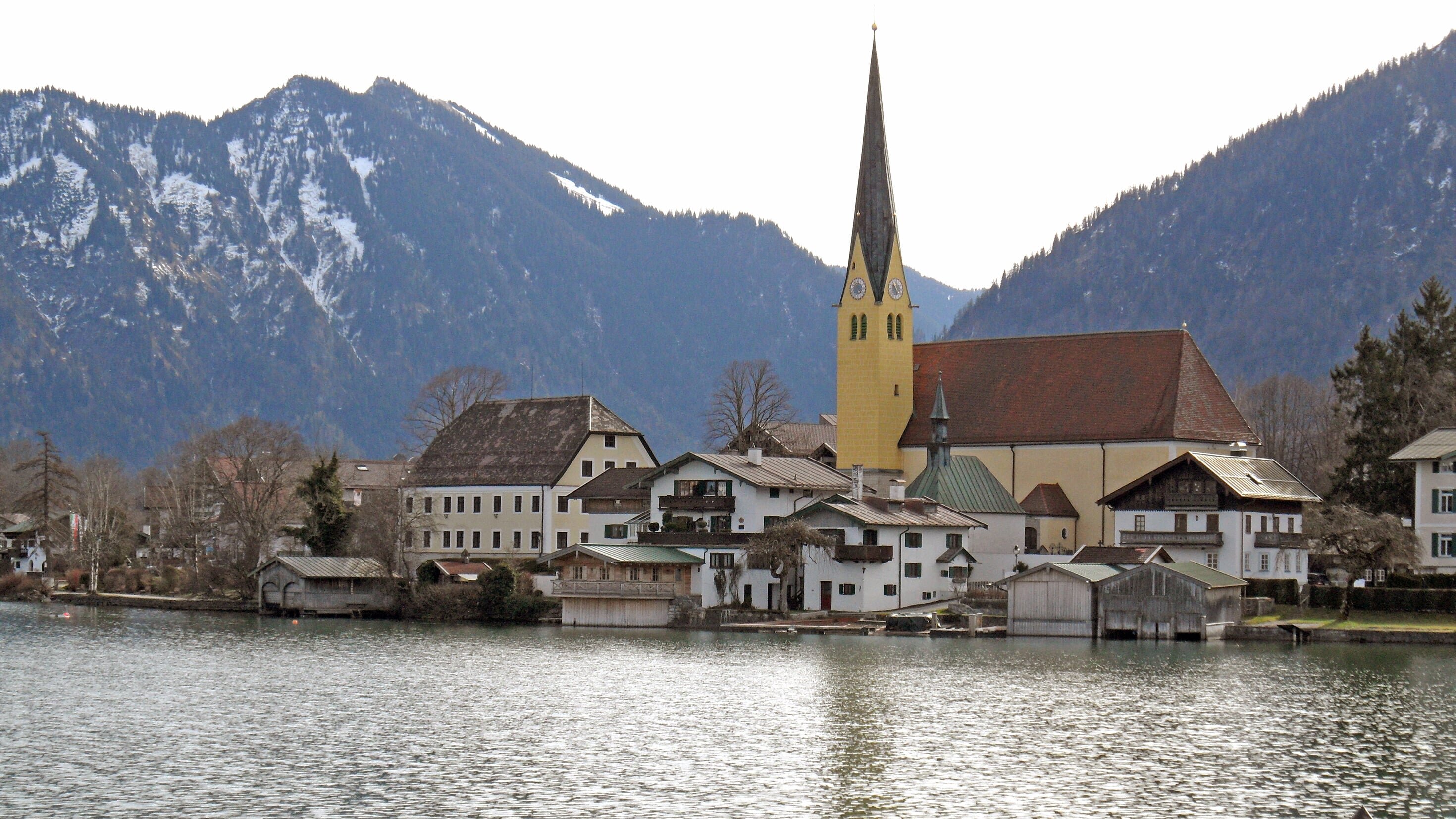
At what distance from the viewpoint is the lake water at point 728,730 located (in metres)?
32.9

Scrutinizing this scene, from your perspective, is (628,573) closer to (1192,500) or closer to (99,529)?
(1192,500)

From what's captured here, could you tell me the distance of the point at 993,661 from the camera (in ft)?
194

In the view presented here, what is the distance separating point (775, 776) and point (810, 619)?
39.6 metres

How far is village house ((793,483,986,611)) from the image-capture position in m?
77.2

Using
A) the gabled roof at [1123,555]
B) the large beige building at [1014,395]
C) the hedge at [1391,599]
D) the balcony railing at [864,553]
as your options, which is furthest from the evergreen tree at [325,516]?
the hedge at [1391,599]

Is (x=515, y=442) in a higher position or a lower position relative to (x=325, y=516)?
higher

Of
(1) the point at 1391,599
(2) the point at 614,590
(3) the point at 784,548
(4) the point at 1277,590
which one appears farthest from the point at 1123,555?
(2) the point at 614,590

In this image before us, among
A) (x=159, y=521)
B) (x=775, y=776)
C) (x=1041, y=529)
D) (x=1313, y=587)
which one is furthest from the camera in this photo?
(x=159, y=521)

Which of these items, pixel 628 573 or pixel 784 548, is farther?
pixel 628 573

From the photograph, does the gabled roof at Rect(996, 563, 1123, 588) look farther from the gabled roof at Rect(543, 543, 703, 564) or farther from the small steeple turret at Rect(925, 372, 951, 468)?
the small steeple turret at Rect(925, 372, 951, 468)

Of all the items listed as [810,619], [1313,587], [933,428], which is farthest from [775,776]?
[933,428]

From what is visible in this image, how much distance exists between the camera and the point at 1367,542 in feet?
239

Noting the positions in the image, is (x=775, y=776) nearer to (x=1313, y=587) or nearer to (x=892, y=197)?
(x=1313, y=587)

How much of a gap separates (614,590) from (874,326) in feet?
83.9
